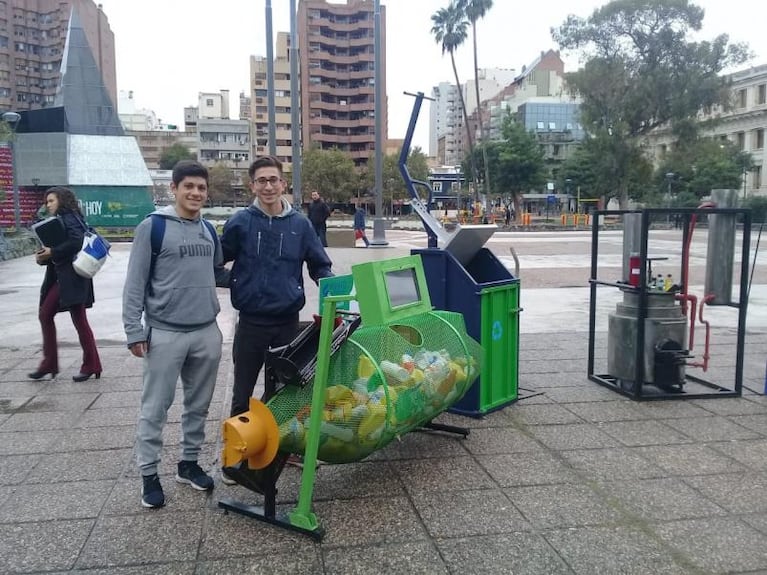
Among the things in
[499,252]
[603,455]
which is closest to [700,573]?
[603,455]

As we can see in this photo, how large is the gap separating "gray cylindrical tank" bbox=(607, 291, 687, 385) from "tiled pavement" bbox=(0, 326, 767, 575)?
0.32m

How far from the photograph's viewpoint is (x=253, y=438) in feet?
10.00

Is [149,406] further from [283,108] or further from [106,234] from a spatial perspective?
[283,108]

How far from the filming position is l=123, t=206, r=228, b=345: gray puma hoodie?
330 cm

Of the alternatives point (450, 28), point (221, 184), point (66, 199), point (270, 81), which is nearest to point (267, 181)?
point (66, 199)

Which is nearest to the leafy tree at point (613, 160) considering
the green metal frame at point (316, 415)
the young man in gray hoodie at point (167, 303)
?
the young man in gray hoodie at point (167, 303)

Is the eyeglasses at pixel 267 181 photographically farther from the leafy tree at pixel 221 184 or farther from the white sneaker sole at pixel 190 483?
the leafy tree at pixel 221 184

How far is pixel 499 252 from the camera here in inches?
874

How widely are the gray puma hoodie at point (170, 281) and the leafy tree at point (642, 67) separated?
46919 millimetres

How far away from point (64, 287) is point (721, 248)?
5.69m

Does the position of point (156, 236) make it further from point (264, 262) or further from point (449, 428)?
point (449, 428)

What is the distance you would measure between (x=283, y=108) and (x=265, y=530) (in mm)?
99926

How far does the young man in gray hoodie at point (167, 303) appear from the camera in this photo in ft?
10.8

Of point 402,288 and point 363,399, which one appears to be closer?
point 363,399
